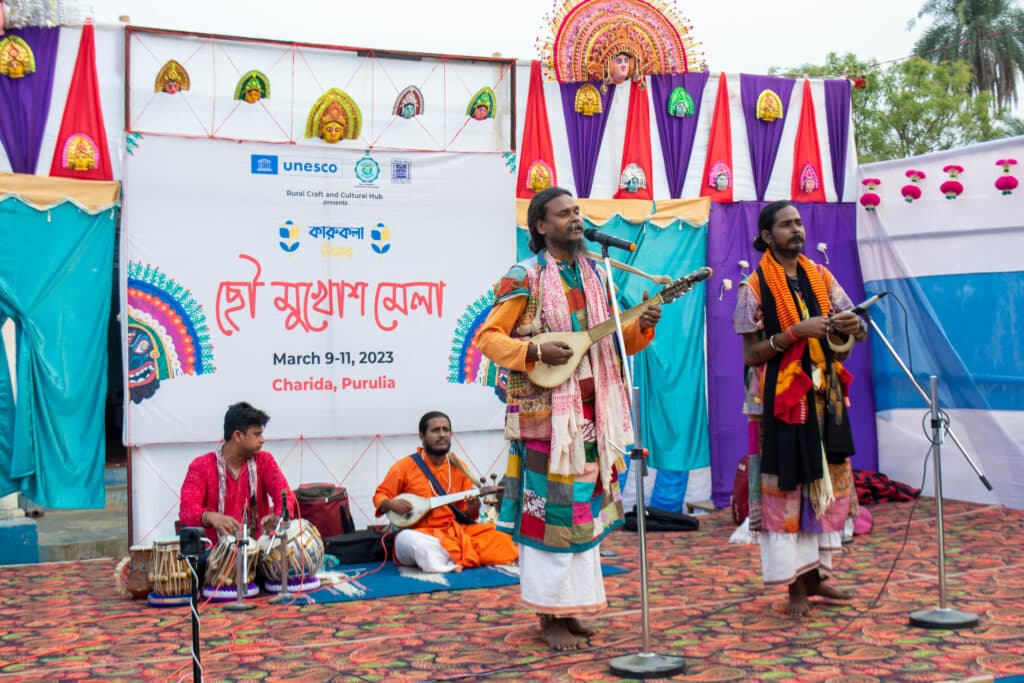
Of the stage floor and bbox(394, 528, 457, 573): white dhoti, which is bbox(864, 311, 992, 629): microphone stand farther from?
bbox(394, 528, 457, 573): white dhoti

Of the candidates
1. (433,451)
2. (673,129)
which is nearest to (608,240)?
(433,451)

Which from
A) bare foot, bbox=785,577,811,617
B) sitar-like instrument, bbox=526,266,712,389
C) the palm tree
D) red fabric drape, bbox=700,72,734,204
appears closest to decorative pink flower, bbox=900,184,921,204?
red fabric drape, bbox=700,72,734,204

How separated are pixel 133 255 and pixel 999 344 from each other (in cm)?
591

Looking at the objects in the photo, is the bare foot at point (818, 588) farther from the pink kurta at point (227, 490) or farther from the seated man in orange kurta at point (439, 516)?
the pink kurta at point (227, 490)

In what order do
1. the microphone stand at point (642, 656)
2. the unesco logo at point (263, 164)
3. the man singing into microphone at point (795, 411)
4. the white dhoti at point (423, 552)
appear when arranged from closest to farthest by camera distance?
the microphone stand at point (642, 656) < the man singing into microphone at point (795, 411) < the white dhoti at point (423, 552) < the unesco logo at point (263, 164)

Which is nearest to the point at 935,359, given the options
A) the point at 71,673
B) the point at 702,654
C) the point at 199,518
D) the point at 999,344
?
the point at 999,344

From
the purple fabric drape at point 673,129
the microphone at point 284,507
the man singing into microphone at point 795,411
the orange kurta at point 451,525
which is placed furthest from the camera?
the purple fabric drape at point 673,129

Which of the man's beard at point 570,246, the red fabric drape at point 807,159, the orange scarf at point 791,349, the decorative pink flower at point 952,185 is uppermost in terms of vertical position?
the red fabric drape at point 807,159

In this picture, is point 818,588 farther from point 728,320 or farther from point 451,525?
point 728,320

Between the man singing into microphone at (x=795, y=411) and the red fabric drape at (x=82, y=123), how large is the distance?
4.23 metres

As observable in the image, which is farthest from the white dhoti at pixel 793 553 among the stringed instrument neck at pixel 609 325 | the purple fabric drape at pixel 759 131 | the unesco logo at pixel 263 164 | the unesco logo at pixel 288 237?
the purple fabric drape at pixel 759 131

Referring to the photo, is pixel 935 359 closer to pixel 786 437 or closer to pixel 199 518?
pixel 786 437

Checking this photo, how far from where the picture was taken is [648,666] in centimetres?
372

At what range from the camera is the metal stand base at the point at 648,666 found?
12.1 feet
